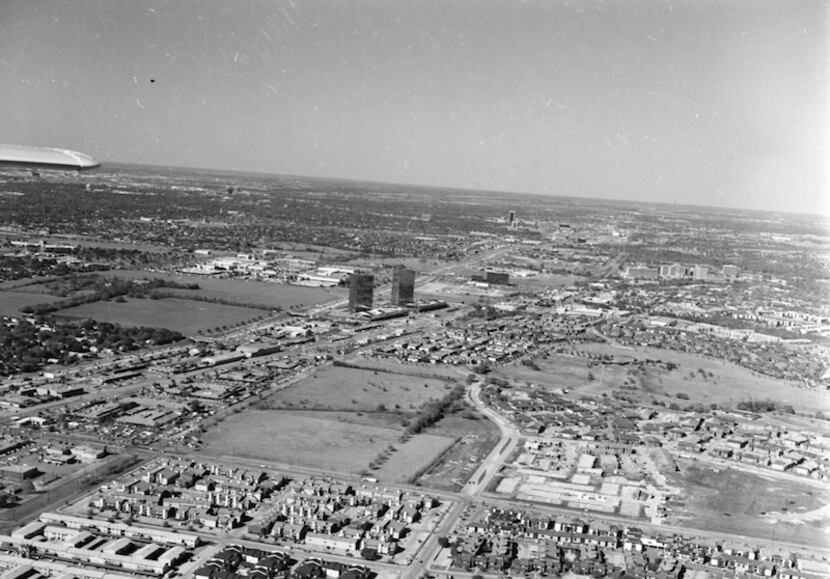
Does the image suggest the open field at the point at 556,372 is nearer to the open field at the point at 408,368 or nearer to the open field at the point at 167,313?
the open field at the point at 408,368

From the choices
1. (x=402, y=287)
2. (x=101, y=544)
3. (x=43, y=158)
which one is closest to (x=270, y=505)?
(x=101, y=544)

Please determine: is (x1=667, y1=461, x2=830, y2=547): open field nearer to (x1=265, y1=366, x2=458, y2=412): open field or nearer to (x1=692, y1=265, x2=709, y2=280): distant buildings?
(x1=265, y1=366, x2=458, y2=412): open field

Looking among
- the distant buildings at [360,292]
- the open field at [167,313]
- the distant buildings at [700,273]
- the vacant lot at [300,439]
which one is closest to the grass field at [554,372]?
the vacant lot at [300,439]

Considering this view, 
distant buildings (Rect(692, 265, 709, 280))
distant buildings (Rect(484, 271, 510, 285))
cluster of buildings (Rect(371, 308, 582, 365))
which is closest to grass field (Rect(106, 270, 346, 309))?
cluster of buildings (Rect(371, 308, 582, 365))

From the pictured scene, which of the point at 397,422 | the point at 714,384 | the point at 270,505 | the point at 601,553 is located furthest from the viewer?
the point at 714,384

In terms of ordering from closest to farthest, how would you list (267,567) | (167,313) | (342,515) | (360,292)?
(267,567) < (342,515) < (167,313) < (360,292)

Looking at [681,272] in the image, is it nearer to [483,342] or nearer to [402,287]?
[402,287]
